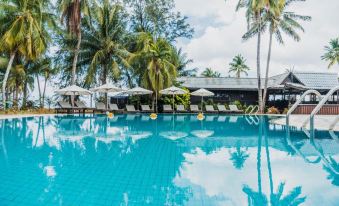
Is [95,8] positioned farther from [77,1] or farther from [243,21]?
[243,21]

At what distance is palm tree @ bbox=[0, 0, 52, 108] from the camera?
20.1 metres

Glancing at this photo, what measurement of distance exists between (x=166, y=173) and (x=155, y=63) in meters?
18.4

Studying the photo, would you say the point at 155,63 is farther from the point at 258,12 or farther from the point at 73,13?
the point at 258,12

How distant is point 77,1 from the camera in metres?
22.9

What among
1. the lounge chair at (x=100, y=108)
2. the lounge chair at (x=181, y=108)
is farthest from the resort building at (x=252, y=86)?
the lounge chair at (x=100, y=108)

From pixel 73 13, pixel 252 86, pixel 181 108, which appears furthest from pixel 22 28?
pixel 252 86

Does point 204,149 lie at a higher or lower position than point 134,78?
lower

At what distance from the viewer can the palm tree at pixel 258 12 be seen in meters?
23.9

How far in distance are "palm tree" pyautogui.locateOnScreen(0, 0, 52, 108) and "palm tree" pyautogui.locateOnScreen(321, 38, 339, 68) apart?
3778cm

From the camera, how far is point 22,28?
66.1 ft

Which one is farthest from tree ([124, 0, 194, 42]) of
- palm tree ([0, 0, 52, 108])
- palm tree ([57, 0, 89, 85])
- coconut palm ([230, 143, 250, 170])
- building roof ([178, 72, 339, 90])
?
coconut palm ([230, 143, 250, 170])

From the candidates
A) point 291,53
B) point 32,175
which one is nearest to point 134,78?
point 291,53

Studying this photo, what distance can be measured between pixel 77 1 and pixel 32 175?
20119mm

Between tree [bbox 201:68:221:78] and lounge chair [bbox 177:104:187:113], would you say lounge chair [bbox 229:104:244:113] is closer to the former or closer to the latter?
lounge chair [bbox 177:104:187:113]
